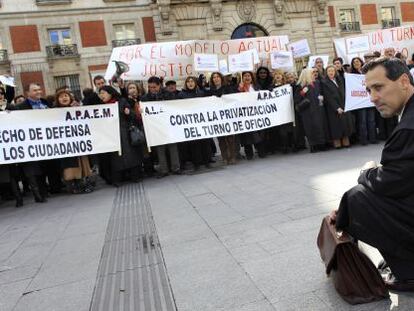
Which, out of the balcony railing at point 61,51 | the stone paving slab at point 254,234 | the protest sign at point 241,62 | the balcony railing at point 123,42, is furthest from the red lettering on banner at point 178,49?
the balcony railing at point 61,51

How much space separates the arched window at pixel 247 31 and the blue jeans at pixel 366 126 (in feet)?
71.6

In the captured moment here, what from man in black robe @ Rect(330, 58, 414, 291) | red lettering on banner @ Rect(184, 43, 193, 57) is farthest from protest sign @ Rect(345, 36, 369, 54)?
man in black robe @ Rect(330, 58, 414, 291)

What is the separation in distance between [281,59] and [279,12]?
21.5 m

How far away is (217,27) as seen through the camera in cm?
2894

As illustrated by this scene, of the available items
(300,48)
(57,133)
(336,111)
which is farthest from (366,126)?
(57,133)

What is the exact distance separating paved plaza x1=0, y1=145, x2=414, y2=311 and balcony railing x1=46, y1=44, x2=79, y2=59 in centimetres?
2136

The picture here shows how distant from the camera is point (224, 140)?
9.26 meters

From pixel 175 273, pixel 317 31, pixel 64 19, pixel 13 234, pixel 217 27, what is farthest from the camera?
pixel 317 31

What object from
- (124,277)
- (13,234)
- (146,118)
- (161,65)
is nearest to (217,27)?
(161,65)

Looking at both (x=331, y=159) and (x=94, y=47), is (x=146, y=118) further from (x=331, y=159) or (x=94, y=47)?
(x=94, y=47)

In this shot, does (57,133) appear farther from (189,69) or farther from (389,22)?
(389,22)

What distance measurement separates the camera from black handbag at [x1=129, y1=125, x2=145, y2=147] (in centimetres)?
821

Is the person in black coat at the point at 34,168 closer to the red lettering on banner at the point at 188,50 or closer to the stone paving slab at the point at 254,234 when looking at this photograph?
the stone paving slab at the point at 254,234

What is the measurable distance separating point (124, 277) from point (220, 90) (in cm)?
615
